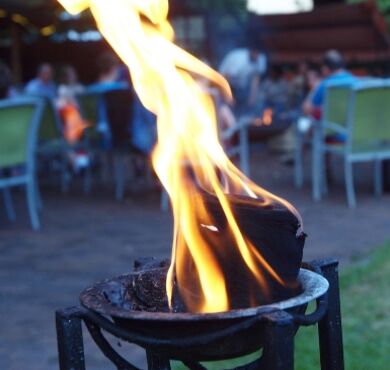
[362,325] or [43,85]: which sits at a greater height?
[43,85]

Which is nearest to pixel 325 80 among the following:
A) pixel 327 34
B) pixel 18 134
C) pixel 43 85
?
pixel 18 134

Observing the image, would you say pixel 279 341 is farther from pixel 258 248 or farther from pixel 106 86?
pixel 106 86

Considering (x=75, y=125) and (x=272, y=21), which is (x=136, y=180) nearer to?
(x=75, y=125)

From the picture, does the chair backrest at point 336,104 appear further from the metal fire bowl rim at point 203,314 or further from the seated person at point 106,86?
the metal fire bowl rim at point 203,314

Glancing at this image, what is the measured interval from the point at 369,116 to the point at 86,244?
2.92 metres

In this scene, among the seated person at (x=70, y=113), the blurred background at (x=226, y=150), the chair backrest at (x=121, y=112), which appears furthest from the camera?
the seated person at (x=70, y=113)

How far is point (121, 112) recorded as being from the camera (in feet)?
28.3

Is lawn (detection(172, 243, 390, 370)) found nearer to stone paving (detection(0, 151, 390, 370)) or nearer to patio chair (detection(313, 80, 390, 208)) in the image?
stone paving (detection(0, 151, 390, 370))

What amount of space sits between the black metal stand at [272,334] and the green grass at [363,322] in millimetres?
1145

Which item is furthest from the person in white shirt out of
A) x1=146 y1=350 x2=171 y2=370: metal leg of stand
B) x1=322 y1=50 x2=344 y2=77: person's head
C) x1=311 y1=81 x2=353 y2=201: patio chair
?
x1=146 y1=350 x2=171 y2=370: metal leg of stand

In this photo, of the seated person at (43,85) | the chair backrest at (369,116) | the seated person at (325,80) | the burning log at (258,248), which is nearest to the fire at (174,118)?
the burning log at (258,248)

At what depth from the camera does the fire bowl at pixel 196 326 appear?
2.42 metres

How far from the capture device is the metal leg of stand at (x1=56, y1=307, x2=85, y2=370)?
8.42 feet

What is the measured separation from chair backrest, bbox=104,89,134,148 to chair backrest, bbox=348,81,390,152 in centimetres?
208
